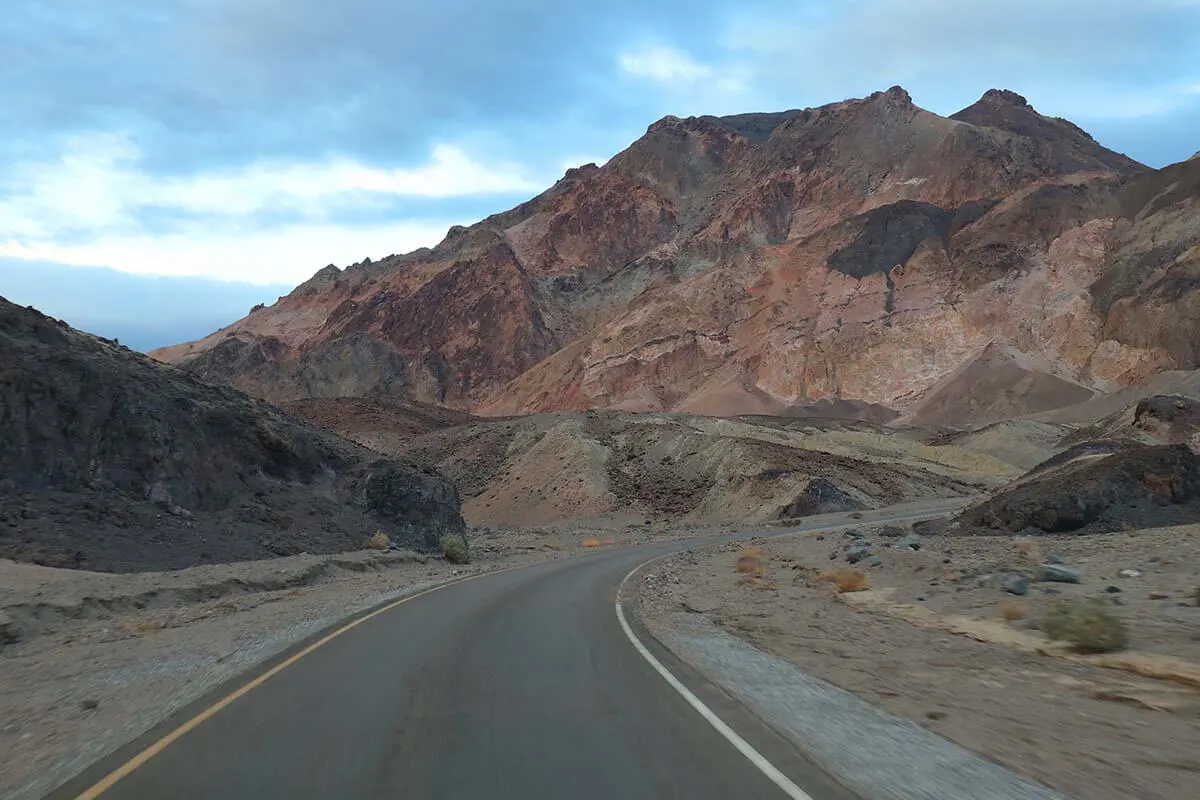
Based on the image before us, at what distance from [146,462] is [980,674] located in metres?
23.4

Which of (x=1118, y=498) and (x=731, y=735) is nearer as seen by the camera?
(x=731, y=735)

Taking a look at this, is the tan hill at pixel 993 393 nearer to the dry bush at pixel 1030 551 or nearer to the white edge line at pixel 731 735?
the dry bush at pixel 1030 551

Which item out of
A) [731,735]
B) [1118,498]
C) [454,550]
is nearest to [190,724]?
[731,735]

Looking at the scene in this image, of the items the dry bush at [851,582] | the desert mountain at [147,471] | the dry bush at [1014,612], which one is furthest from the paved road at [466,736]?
the desert mountain at [147,471]

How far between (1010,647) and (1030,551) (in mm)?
10239

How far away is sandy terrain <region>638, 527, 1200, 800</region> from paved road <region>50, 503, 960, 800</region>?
196 centimetres

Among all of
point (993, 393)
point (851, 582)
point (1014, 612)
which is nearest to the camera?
point (1014, 612)

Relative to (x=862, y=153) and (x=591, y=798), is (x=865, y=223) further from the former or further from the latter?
(x=591, y=798)

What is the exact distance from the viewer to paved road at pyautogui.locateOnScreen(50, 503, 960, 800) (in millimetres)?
5492

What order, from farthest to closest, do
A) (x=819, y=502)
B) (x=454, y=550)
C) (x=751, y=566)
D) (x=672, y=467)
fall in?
(x=672, y=467), (x=819, y=502), (x=454, y=550), (x=751, y=566)

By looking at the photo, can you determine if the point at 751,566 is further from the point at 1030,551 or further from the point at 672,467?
the point at 672,467

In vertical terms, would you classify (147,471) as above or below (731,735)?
above

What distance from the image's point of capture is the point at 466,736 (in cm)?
670

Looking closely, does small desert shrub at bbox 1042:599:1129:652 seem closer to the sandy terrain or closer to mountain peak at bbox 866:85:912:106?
the sandy terrain
